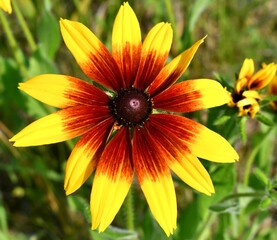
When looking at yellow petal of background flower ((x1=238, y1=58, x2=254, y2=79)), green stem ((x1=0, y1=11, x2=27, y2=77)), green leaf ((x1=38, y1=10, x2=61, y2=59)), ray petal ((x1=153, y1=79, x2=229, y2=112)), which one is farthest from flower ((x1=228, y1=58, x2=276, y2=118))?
green leaf ((x1=38, y1=10, x2=61, y2=59))

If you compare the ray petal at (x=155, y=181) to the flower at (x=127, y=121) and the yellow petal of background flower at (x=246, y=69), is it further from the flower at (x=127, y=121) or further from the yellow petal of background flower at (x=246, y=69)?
the yellow petal of background flower at (x=246, y=69)

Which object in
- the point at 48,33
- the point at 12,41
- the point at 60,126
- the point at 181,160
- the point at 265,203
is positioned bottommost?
the point at 265,203

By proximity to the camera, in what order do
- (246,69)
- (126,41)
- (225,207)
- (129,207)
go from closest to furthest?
(126,41), (246,69), (129,207), (225,207)

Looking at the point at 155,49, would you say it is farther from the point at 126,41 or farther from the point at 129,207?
the point at 129,207

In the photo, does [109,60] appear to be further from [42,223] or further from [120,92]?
[42,223]

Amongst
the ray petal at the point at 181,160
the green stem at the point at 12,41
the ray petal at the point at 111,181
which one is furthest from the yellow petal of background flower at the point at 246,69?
the green stem at the point at 12,41

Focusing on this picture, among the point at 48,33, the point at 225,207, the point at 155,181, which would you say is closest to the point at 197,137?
the point at 155,181
